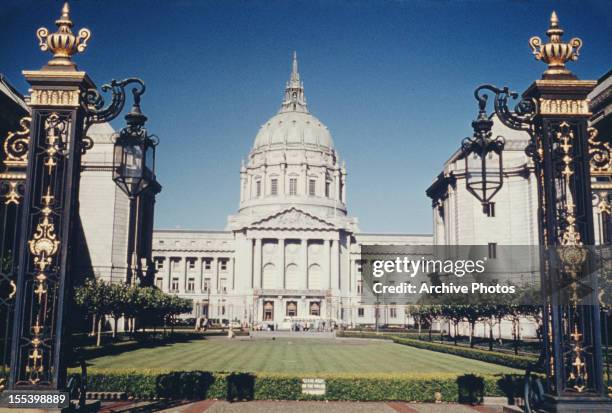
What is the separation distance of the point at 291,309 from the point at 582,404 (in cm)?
10693

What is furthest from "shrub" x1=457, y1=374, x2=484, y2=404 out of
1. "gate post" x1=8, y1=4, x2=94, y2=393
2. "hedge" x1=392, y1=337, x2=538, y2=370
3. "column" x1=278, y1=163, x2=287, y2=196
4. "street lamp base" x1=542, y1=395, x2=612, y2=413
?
"column" x1=278, y1=163, x2=287, y2=196

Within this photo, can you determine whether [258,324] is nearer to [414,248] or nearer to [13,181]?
[414,248]

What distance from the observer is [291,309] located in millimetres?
117312

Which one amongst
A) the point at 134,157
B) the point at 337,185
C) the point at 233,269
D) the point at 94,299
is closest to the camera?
the point at 134,157

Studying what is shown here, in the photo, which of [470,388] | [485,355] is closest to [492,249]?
[485,355]

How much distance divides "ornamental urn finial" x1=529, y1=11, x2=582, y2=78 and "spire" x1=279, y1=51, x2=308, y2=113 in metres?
150

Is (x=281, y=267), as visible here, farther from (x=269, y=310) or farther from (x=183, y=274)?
(x=183, y=274)

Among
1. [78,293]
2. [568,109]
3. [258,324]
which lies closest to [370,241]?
[258,324]

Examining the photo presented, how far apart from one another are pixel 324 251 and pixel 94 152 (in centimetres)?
6164

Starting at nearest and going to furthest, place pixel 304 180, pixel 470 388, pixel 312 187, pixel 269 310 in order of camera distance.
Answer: pixel 470 388 < pixel 269 310 < pixel 304 180 < pixel 312 187

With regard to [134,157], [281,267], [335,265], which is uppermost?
[335,265]

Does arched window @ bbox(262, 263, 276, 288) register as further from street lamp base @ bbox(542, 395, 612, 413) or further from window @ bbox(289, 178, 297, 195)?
street lamp base @ bbox(542, 395, 612, 413)

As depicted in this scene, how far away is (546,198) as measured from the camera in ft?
41.6

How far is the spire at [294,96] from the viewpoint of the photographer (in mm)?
163375
